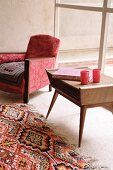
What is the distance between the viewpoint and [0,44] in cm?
423

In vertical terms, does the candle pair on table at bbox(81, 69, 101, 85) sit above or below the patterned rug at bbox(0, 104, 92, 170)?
above

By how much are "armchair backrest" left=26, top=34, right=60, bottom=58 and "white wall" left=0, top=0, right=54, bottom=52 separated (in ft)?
1.49

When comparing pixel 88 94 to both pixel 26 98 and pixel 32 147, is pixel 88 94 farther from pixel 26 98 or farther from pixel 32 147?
pixel 26 98

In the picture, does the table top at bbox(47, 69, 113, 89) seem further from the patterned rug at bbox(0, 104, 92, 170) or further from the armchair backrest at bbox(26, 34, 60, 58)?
the armchair backrest at bbox(26, 34, 60, 58)

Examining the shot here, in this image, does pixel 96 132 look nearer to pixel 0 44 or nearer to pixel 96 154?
pixel 96 154

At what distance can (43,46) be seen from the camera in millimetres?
3861

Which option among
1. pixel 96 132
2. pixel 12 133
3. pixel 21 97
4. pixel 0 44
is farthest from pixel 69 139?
pixel 0 44

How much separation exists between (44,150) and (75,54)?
9.57ft

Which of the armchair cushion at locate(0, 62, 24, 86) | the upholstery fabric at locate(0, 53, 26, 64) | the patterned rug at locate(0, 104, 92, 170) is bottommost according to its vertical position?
the patterned rug at locate(0, 104, 92, 170)

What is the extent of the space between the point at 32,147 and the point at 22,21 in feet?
8.12

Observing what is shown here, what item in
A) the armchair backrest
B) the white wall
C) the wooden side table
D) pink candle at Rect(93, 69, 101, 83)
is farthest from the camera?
the white wall

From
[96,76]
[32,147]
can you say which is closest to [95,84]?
[96,76]

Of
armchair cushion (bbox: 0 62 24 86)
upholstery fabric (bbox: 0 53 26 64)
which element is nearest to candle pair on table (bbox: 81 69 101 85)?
armchair cushion (bbox: 0 62 24 86)

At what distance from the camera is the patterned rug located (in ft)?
6.85
